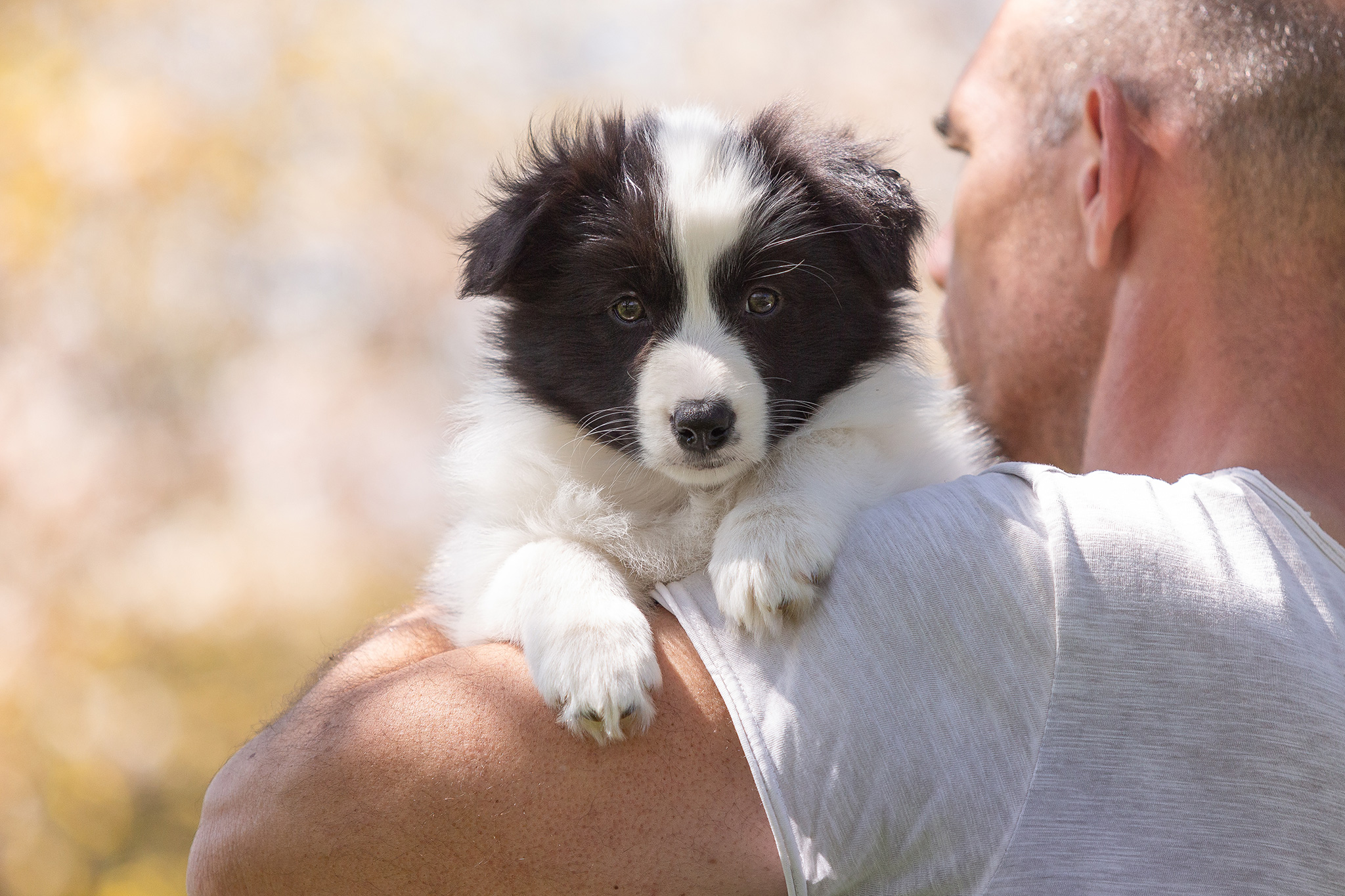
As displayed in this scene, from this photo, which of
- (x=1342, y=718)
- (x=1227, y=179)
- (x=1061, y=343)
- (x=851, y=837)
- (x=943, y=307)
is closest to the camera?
(x=851, y=837)

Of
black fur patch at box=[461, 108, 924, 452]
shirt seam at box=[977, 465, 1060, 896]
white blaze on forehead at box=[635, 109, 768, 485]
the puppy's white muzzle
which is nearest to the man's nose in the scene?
black fur patch at box=[461, 108, 924, 452]

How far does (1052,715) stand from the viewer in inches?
64.4

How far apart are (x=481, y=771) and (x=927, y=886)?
0.68m

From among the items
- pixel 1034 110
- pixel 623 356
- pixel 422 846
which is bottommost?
pixel 422 846

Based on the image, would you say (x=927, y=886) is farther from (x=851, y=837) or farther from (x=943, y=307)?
(x=943, y=307)

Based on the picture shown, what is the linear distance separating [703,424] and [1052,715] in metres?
0.80

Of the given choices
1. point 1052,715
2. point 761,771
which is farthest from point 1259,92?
point 761,771

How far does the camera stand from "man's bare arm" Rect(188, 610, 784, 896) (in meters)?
1.65

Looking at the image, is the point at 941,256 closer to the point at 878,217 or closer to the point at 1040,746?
the point at 878,217

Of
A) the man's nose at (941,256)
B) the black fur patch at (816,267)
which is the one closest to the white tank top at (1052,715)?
the black fur patch at (816,267)

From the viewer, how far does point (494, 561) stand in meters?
2.26

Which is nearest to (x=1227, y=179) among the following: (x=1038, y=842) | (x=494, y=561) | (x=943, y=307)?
(x=943, y=307)

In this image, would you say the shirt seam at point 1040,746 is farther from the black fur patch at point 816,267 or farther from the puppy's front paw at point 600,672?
the black fur patch at point 816,267

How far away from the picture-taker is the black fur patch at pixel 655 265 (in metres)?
2.26
